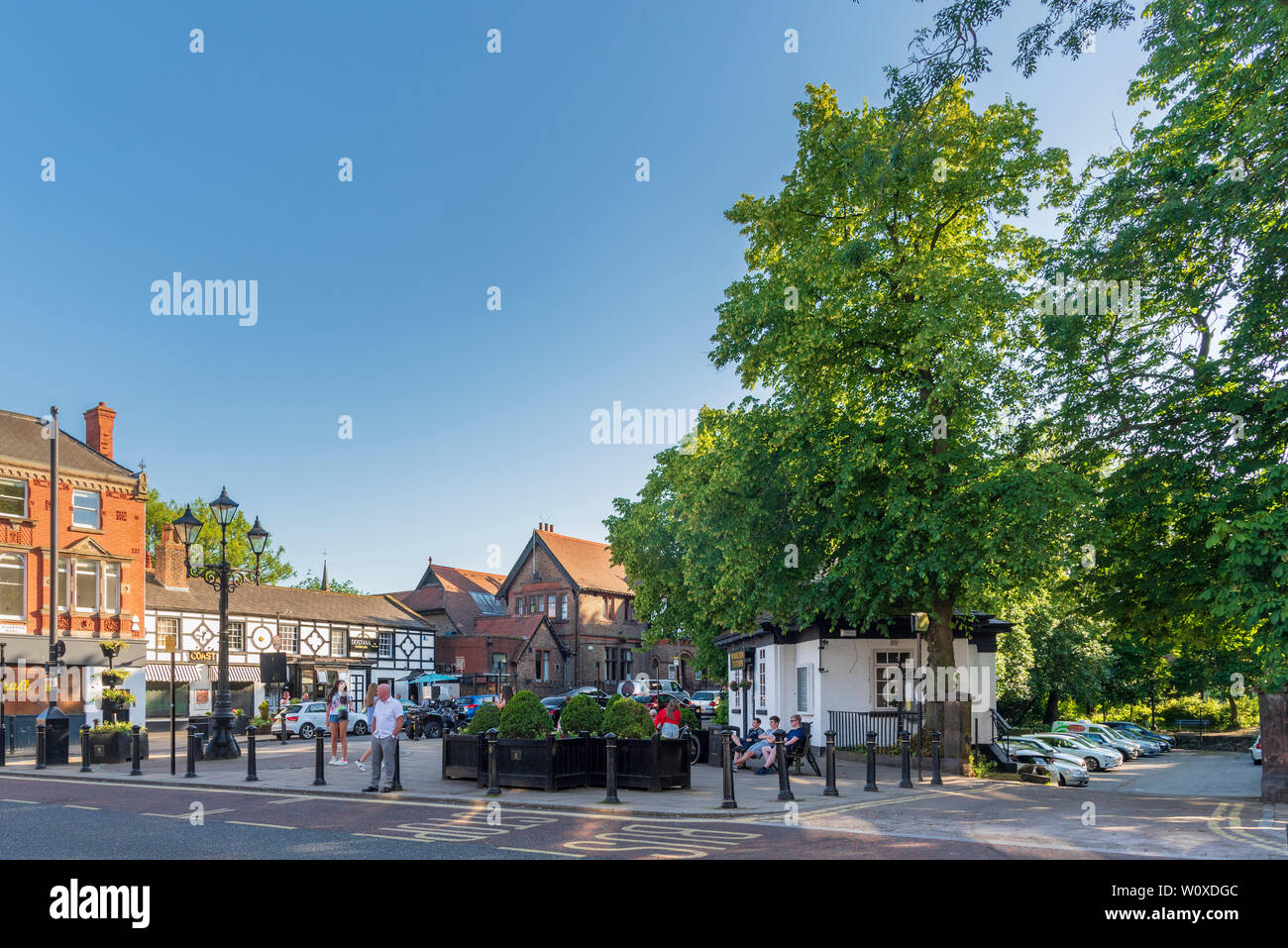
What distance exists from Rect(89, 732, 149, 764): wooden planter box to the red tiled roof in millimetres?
44444

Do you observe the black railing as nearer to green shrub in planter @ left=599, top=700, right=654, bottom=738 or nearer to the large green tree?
the large green tree

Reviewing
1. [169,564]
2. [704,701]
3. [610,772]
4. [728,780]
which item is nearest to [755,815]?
[728,780]

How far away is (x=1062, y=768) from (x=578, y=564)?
4857 cm

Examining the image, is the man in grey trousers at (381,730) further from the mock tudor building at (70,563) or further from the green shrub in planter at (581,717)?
the mock tudor building at (70,563)

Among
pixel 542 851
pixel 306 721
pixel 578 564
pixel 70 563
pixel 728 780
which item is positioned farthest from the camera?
pixel 578 564

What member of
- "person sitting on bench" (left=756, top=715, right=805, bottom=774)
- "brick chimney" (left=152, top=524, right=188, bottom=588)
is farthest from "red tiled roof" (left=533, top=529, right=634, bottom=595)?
"person sitting on bench" (left=756, top=715, right=805, bottom=774)

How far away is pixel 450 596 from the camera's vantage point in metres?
70.9

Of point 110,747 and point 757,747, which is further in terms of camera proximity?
point 110,747

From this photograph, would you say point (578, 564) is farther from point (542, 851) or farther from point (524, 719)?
point (542, 851)

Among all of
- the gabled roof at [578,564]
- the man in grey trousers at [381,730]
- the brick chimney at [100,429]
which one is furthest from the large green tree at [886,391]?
the gabled roof at [578,564]

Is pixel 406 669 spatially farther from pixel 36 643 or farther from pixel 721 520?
pixel 721 520

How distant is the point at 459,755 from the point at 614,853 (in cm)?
772

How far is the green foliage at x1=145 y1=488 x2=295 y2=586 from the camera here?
61.3m
